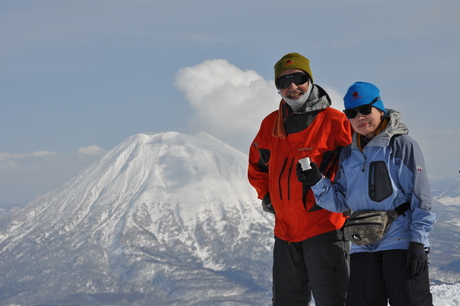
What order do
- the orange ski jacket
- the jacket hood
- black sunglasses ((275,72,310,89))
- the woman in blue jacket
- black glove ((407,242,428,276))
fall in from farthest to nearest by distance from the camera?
black sunglasses ((275,72,310,89))
the jacket hood
the orange ski jacket
the woman in blue jacket
black glove ((407,242,428,276))

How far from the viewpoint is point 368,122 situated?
4965 millimetres

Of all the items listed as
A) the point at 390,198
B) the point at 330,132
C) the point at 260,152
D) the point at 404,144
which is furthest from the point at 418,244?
the point at 260,152

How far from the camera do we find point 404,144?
4.73 meters

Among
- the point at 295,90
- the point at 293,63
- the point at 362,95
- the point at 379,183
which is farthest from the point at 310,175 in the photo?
the point at 293,63

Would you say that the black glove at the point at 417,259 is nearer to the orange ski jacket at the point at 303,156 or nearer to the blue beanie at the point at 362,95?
the orange ski jacket at the point at 303,156

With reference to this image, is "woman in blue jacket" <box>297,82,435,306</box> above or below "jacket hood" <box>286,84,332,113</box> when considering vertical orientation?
below

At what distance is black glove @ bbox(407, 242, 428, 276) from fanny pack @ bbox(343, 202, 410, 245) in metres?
0.30

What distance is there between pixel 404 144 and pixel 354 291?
1.36m

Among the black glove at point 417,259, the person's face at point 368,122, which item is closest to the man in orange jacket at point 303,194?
the person's face at point 368,122

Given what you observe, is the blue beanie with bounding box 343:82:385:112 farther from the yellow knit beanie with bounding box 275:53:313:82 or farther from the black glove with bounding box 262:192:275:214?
the black glove with bounding box 262:192:275:214

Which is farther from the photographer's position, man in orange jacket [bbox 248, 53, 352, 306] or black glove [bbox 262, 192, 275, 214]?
black glove [bbox 262, 192, 275, 214]

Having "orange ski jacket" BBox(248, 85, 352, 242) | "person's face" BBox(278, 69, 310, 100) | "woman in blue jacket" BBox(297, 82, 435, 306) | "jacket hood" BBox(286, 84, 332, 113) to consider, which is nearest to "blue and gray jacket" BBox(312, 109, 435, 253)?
"woman in blue jacket" BBox(297, 82, 435, 306)

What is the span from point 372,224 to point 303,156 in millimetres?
1102

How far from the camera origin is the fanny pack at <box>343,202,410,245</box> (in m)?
4.71
